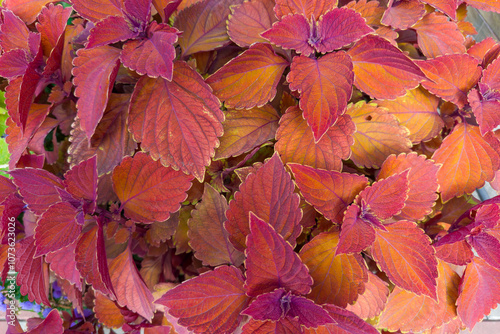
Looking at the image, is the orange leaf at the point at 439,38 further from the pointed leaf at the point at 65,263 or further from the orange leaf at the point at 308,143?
the pointed leaf at the point at 65,263

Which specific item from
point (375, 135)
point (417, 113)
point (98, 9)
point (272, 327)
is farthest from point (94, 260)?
point (417, 113)

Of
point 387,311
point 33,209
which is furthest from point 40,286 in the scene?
point 387,311

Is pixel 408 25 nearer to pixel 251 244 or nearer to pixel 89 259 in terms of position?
pixel 251 244

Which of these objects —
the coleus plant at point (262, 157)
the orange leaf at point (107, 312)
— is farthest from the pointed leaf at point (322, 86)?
the orange leaf at point (107, 312)

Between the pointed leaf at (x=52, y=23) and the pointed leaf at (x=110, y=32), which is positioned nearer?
the pointed leaf at (x=110, y=32)

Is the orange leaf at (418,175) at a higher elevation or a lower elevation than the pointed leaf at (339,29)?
lower

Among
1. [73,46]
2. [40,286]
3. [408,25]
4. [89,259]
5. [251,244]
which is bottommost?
[40,286]

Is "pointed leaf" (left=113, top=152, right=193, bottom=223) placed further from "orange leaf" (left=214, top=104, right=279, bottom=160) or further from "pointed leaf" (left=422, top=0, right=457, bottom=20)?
"pointed leaf" (left=422, top=0, right=457, bottom=20)

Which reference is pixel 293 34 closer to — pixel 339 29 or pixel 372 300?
pixel 339 29
